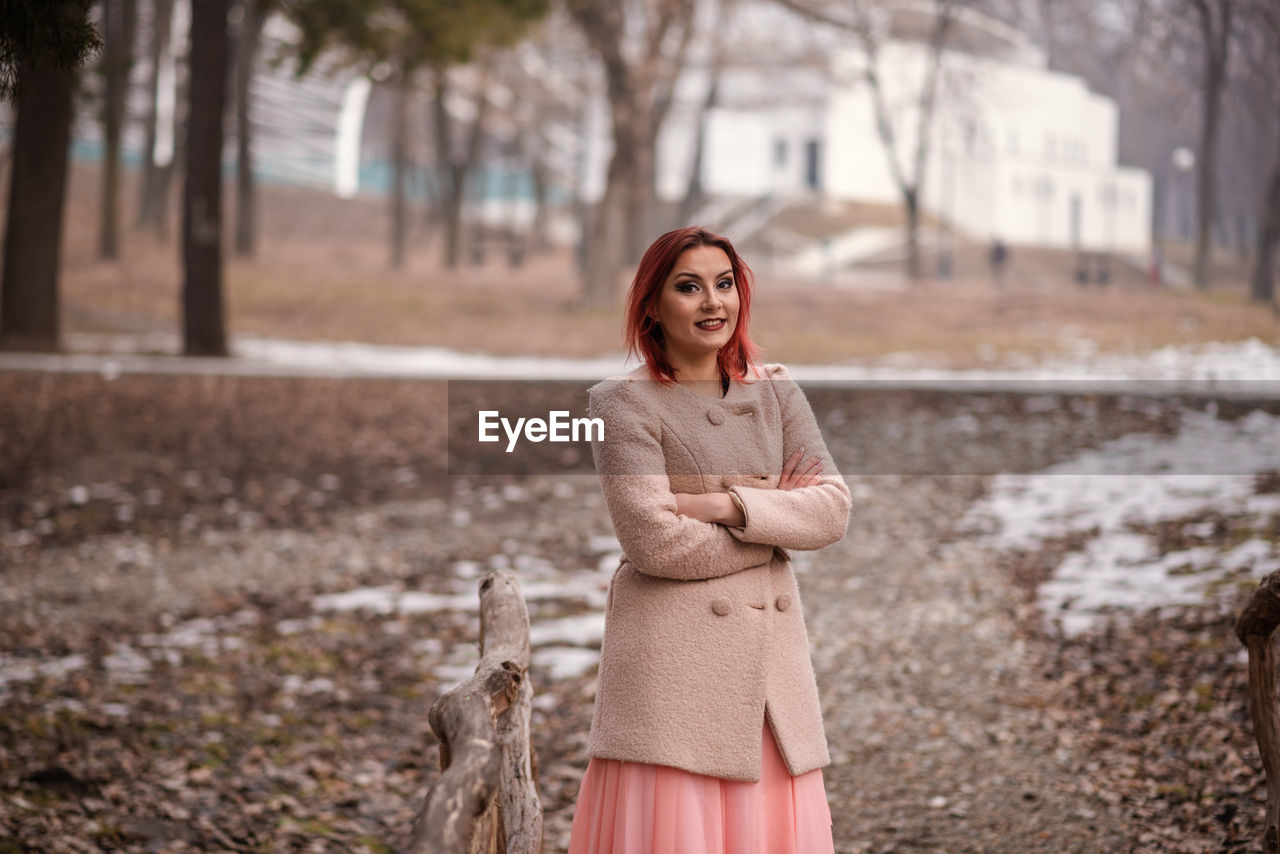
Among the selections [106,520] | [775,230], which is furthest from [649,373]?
[775,230]

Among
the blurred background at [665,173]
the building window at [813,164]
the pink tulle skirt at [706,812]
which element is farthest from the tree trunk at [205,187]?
the building window at [813,164]

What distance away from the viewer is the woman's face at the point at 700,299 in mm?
2934

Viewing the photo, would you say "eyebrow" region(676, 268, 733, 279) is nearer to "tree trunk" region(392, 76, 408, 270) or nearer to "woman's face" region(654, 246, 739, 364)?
"woman's face" region(654, 246, 739, 364)

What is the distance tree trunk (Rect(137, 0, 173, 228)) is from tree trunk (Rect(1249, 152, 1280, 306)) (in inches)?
1026

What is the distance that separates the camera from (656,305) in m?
2.99

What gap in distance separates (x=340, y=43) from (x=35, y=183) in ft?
13.1

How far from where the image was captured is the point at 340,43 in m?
16.2

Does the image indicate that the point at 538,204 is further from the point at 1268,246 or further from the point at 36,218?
the point at 1268,246

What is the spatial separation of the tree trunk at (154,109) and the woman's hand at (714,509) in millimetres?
33128

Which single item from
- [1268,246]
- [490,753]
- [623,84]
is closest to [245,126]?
[623,84]

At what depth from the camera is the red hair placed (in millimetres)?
2961

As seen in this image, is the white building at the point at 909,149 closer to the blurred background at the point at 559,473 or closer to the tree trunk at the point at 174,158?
the blurred background at the point at 559,473

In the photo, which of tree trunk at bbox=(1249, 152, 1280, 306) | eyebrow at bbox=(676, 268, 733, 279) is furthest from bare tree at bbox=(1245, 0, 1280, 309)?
eyebrow at bbox=(676, 268, 733, 279)

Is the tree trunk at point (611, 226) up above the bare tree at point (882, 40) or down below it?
below
